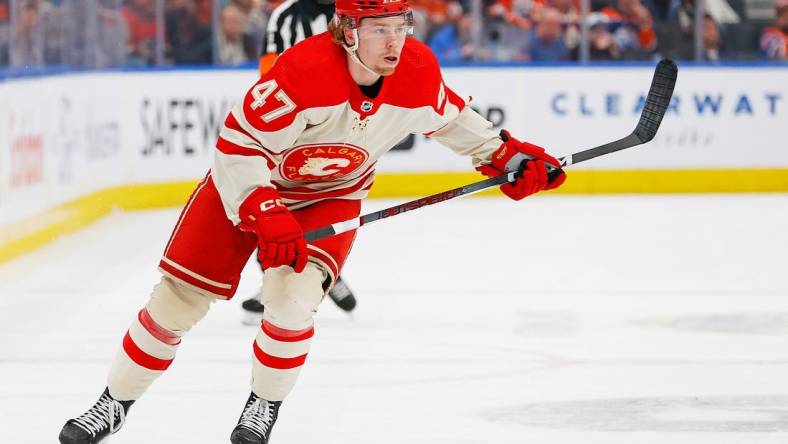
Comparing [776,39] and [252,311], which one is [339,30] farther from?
[776,39]

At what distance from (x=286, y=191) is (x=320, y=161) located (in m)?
0.14

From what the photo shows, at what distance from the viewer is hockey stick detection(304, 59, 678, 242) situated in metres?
3.29

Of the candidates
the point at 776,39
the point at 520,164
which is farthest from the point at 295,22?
the point at 776,39

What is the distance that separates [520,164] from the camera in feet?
10.8

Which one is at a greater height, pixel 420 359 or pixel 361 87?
pixel 361 87

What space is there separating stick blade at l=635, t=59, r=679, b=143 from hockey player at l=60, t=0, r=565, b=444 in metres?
0.63

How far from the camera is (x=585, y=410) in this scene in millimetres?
3512

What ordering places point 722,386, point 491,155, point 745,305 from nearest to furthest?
point 491,155 < point 722,386 < point 745,305

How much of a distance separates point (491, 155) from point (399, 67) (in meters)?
0.39

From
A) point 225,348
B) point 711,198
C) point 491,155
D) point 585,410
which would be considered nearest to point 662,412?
point 585,410

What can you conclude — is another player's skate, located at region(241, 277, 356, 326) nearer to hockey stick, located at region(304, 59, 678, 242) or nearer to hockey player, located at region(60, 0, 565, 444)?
hockey stick, located at region(304, 59, 678, 242)

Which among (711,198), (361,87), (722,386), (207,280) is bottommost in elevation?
(711,198)

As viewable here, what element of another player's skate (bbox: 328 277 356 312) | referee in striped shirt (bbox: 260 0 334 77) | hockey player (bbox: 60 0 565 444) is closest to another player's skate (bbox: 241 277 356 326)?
another player's skate (bbox: 328 277 356 312)

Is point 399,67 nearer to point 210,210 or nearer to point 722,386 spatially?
point 210,210
